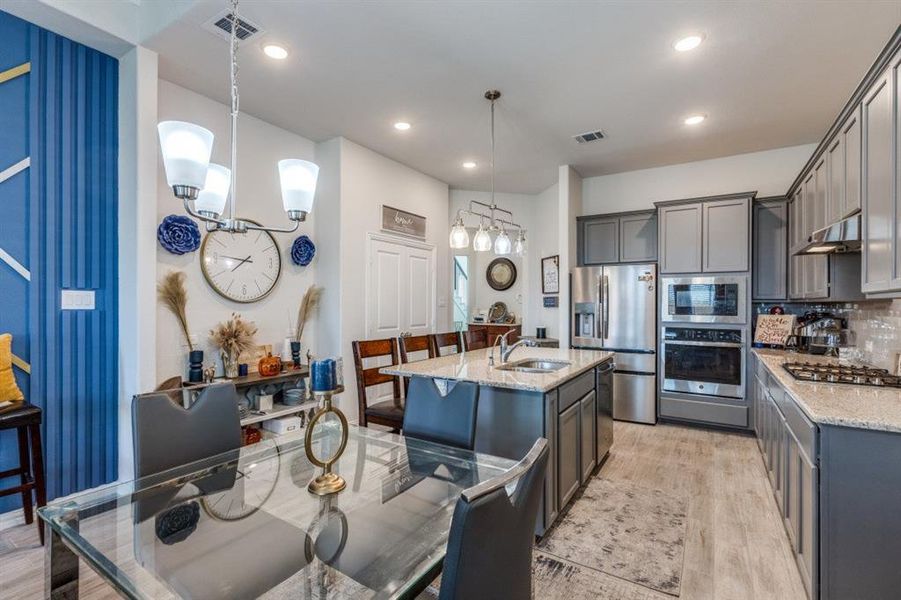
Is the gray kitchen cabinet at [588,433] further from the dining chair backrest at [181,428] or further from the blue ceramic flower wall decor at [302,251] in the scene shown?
the blue ceramic flower wall decor at [302,251]

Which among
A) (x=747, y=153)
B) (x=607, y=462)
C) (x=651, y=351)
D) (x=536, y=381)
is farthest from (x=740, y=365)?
(x=536, y=381)

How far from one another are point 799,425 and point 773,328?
2352mm

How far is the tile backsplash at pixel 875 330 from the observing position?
2664 millimetres

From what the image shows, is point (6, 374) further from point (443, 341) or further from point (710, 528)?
point (710, 528)

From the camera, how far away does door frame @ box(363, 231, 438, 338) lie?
178 inches

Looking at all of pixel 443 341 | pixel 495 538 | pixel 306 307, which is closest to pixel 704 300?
pixel 443 341

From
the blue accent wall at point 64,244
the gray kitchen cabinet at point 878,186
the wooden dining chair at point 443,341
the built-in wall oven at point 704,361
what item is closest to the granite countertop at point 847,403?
the gray kitchen cabinet at point 878,186

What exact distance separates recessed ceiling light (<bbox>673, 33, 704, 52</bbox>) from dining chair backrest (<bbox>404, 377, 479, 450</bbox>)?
8.10 feet

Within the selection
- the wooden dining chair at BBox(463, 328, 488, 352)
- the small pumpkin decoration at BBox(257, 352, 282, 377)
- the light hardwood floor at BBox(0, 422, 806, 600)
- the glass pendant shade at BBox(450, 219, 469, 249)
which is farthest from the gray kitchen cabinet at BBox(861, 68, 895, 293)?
the small pumpkin decoration at BBox(257, 352, 282, 377)

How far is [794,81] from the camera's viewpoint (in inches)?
122

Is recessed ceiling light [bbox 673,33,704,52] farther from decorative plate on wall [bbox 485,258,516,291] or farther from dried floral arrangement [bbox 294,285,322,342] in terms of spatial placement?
decorative plate on wall [bbox 485,258,516,291]

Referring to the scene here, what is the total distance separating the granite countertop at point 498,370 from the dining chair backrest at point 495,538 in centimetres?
119

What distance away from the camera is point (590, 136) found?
4.13 meters

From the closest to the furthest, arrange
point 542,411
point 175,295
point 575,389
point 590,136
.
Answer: point 542,411
point 575,389
point 175,295
point 590,136
